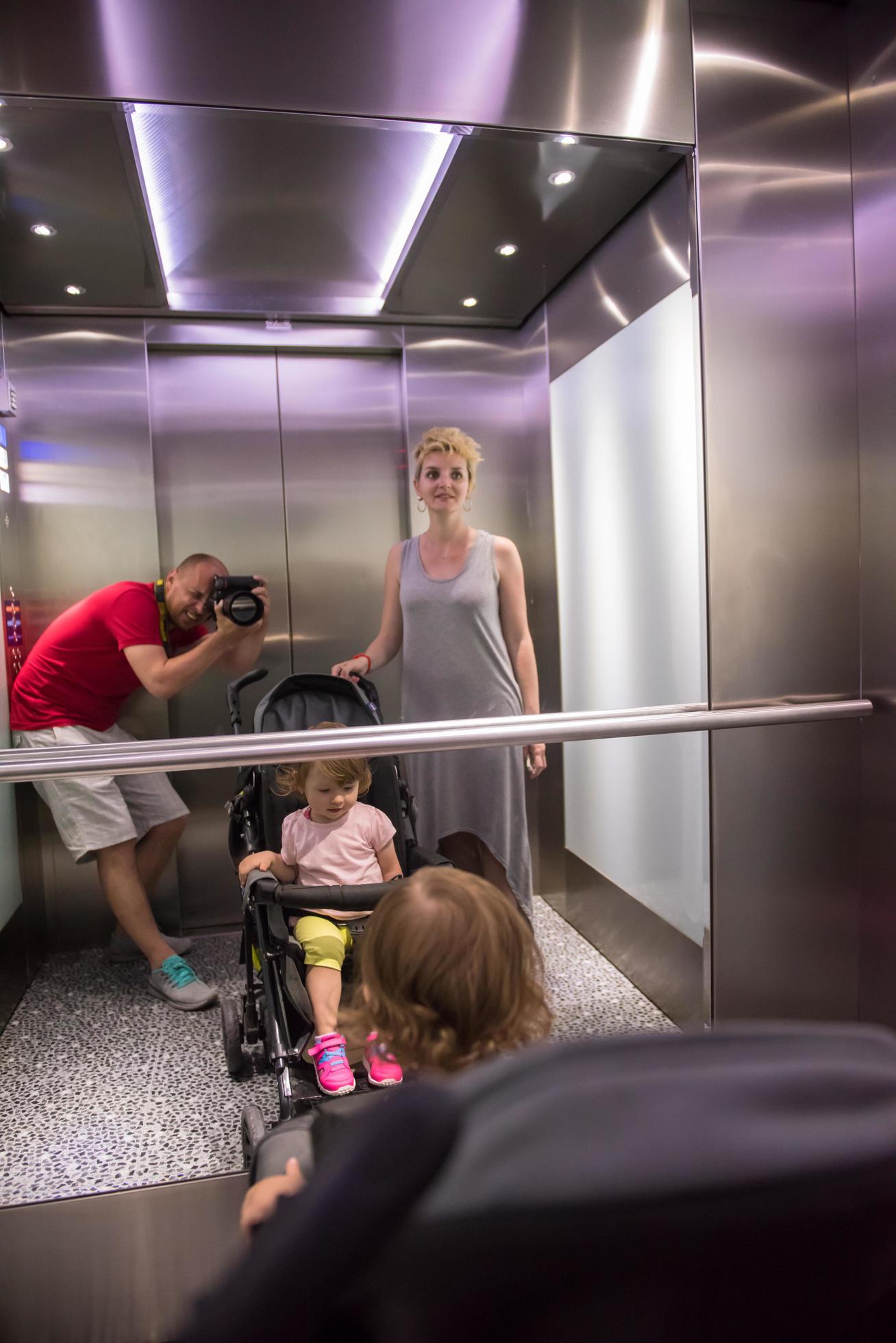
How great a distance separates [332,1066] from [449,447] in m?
1.59

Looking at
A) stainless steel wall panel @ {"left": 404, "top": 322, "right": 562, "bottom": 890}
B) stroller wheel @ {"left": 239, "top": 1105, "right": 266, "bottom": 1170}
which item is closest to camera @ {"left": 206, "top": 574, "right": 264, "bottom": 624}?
stainless steel wall panel @ {"left": 404, "top": 322, "right": 562, "bottom": 890}

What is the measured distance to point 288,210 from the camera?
6.86 ft

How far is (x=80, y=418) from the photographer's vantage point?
211 cm

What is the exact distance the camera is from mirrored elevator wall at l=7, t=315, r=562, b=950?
6.79 feet

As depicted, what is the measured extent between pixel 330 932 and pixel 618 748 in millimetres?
1009

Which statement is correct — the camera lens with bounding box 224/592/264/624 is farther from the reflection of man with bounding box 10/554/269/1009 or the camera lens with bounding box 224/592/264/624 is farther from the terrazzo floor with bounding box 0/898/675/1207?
the terrazzo floor with bounding box 0/898/675/1207

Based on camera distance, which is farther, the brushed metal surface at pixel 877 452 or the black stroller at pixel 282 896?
the brushed metal surface at pixel 877 452

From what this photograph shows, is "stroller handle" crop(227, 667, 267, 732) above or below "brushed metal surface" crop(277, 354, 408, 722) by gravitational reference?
below

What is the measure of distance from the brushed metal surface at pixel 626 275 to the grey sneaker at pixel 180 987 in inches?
74.0

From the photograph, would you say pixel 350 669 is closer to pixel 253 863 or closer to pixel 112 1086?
pixel 253 863

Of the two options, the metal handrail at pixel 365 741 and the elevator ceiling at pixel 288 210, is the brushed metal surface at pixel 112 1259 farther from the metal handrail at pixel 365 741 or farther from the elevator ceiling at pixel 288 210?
the elevator ceiling at pixel 288 210

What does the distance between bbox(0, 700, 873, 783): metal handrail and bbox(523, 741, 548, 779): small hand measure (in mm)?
428

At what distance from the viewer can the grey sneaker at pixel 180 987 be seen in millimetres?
2100

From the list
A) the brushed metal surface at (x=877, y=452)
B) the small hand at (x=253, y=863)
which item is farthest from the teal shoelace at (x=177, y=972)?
the brushed metal surface at (x=877, y=452)
